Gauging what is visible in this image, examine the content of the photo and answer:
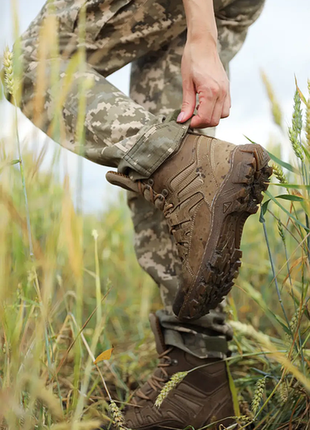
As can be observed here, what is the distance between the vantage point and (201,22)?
93 centimetres

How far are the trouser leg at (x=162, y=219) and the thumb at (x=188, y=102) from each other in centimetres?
22

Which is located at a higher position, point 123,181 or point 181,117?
point 181,117

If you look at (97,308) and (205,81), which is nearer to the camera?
(97,308)

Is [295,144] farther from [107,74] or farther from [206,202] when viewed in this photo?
[107,74]

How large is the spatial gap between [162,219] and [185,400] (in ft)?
1.50

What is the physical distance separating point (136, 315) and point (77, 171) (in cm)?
158

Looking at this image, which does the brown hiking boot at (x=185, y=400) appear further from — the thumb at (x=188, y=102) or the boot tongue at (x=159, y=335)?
the thumb at (x=188, y=102)

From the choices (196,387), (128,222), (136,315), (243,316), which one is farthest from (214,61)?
(128,222)

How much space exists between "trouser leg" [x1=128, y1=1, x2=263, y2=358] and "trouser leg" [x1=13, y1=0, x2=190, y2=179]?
0.24 feet

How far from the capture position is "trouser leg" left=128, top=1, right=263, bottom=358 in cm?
115

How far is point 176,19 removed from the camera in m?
1.09

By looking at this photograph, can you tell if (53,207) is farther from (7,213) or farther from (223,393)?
(223,393)

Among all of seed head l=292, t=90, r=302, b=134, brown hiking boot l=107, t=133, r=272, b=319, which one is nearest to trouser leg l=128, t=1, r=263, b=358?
brown hiking boot l=107, t=133, r=272, b=319

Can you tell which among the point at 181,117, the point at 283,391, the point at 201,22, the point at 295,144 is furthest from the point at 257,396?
the point at 201,22
